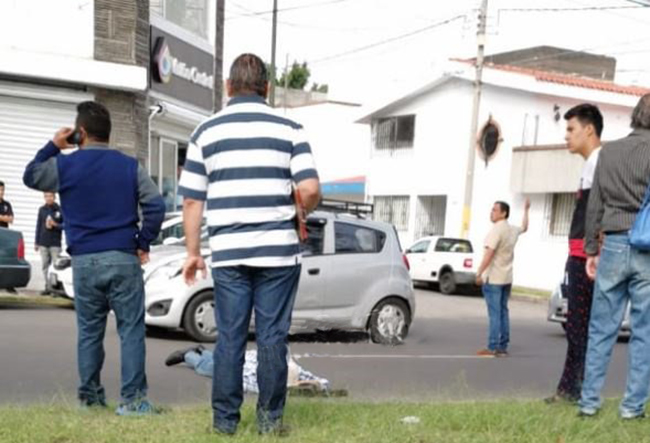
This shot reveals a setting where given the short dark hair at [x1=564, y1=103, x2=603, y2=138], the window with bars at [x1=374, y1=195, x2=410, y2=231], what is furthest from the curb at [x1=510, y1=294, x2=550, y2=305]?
the short dark hair at [x1=564, y1=103, x2=603, y2=138]

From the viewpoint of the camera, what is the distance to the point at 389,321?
10.6 m

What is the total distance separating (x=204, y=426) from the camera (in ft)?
14.2

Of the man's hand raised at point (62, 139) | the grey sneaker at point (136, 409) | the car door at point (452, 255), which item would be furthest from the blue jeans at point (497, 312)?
the car door at point (452, 255)

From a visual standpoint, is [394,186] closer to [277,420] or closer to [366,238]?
[366,238]

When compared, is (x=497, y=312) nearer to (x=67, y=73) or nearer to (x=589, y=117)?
(x=589, y=117)

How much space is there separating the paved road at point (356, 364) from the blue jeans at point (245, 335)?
1.86m

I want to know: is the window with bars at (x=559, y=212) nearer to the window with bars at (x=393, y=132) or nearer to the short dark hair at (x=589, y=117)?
the window with bars at (x=393, y=132)

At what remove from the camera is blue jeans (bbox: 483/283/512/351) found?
9.63 m

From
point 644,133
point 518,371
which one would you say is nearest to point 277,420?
point 644,133

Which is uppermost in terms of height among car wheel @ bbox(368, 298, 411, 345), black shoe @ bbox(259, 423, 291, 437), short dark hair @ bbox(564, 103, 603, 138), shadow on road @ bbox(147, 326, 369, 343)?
short dark hair @ bbox(564, 103, 603, 138)

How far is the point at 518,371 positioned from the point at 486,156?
54.9ft

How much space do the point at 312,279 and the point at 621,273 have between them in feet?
18.3

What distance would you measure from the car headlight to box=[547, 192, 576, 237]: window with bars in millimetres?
15334

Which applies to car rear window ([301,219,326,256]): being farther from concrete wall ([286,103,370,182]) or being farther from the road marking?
concrete wall ([286,103,370,182])
